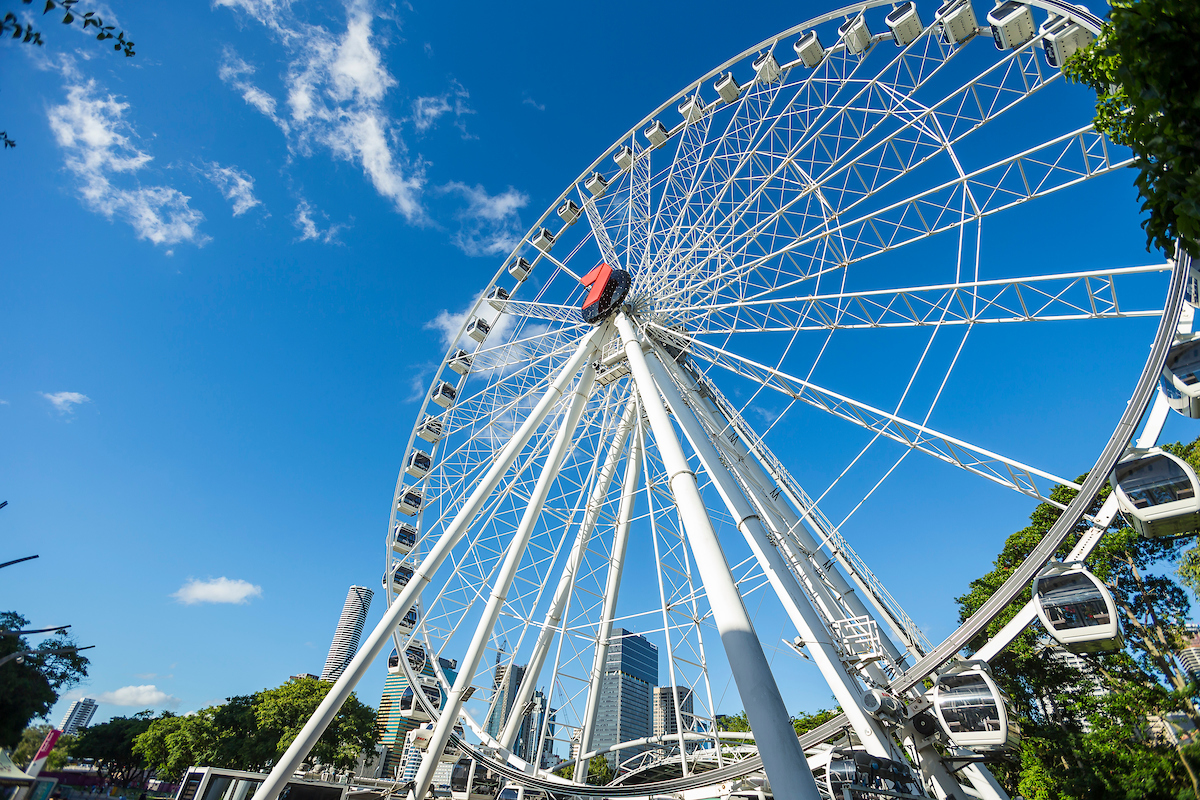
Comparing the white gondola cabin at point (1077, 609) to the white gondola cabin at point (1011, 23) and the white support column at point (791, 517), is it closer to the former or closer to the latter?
the white support column at point (791, 517)

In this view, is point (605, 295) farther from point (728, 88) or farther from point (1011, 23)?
point (1011, 23)

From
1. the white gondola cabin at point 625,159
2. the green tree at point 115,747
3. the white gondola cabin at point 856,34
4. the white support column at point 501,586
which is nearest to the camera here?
the white support column at point 501,586

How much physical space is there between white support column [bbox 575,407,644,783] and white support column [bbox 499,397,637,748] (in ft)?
1.71

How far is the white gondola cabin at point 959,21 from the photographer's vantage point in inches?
531

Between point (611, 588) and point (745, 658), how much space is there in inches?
469

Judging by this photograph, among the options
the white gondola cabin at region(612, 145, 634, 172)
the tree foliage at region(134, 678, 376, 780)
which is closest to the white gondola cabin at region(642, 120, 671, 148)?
the white gondola cabin at region(612, 145, 634, 172)

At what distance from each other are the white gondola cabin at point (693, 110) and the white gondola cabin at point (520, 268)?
894cm

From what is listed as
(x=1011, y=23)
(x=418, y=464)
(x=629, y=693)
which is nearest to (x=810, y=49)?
(x=1011, y=23)

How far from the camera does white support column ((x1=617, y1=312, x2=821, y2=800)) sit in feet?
23.6

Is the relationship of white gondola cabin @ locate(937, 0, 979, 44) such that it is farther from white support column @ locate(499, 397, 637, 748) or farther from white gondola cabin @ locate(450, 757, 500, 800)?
white gondola cabin @ locate(450, 757, 500, 800)

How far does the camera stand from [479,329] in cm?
2503

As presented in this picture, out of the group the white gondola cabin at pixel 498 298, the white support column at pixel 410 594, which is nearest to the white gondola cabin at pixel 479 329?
the white gondola cabin at pixel 498 298

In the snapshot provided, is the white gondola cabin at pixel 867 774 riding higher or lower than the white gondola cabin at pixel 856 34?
lower

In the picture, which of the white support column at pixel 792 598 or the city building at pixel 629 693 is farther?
the city building at pixel 629 693
